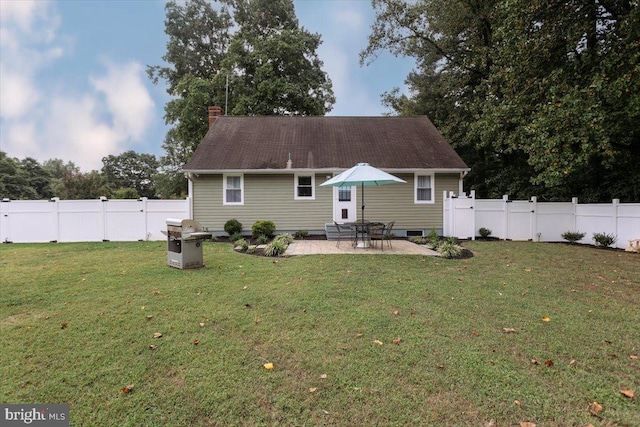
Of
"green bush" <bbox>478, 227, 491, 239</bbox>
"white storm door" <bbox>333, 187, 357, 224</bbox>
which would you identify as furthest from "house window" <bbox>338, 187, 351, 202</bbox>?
"green bush" <bbox>478, 227, 491, 239</bbox>

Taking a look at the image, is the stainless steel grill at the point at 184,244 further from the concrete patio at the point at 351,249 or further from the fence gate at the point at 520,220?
the fence gate at the point at 520,220

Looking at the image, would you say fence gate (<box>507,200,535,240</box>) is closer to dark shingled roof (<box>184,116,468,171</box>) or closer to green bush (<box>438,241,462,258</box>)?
dark shingled roof (<box>184,116,468,171</box>)

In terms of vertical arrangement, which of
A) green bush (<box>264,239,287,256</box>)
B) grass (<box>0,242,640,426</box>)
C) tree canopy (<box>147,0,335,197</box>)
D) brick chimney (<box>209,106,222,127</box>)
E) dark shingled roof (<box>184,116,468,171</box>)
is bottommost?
grass (<box>0,242,640,426</box>)

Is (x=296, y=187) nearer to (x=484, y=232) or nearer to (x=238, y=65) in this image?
(x=484, y=232)

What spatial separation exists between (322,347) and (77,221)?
1253 centimetres

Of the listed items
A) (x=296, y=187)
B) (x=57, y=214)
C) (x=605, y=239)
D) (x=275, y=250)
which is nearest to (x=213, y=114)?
(x=296, y=187)

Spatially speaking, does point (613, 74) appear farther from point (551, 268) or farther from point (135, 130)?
point (135, 130)

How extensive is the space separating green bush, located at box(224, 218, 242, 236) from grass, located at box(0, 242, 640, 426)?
18.9 feet

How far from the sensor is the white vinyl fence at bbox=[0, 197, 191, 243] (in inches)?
457

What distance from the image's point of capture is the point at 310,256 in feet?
27.3

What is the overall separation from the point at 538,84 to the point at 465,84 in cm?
668

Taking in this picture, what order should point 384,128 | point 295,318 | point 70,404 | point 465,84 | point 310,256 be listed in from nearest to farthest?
point 70,404
point 295,318
point 310,256
point 384,128
point 465,84

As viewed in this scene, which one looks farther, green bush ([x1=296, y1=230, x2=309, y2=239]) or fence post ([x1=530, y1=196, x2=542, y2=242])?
green bush ([x1=296, y1=230, x2=309, y2=239])

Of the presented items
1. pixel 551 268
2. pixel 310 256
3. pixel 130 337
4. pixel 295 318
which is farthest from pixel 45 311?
pixel 551 268
